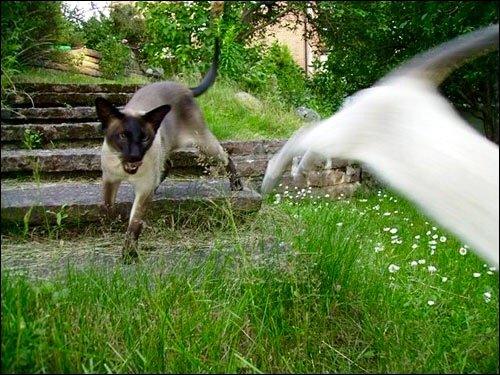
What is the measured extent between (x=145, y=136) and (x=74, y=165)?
1.17 m

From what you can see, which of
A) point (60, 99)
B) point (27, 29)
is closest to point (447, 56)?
point (27, 29)

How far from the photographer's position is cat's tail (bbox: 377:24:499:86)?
2207 millimetres

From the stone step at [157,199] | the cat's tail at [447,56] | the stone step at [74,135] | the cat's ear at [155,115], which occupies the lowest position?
the stone step at [157,199]

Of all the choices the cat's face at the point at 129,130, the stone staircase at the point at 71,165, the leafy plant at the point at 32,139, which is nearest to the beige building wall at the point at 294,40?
the cat's face at the point at 129,130

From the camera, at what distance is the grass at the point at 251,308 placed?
214cm

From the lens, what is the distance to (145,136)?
266cm

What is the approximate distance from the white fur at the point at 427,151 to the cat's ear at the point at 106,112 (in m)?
0.87

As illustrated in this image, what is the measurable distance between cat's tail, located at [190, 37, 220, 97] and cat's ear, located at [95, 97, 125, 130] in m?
0.38

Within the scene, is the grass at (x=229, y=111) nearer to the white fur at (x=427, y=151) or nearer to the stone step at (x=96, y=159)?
the stone step at (x=96, y=159)

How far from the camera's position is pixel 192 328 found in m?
2.46

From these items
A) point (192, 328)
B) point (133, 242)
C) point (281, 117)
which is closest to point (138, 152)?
point (133, 242)

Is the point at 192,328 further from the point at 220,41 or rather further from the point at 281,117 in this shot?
the point at 281,117

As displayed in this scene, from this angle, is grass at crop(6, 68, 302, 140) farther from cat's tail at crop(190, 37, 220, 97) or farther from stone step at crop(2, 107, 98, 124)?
stone step at crop(2, 107, 98, 124)

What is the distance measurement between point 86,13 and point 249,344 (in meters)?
1.42
